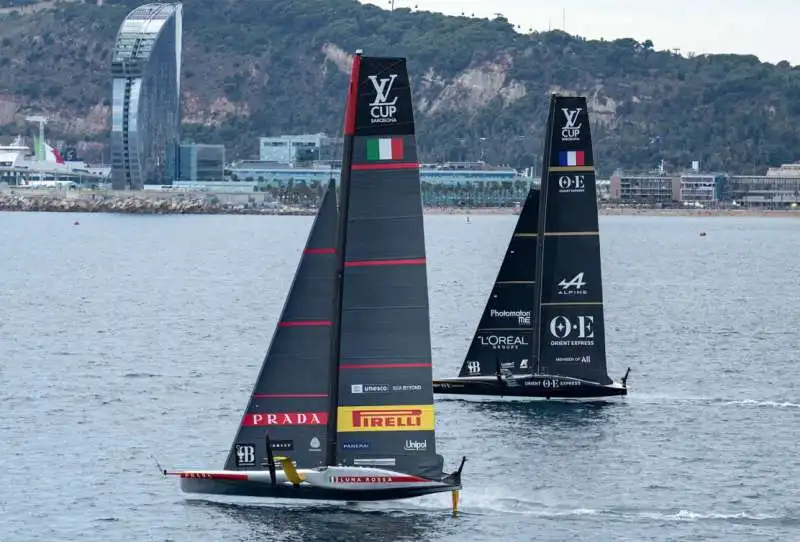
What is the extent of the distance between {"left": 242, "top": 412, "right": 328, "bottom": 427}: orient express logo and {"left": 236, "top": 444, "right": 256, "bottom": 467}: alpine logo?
0.40 meters

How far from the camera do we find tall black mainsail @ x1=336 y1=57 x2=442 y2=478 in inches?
1150

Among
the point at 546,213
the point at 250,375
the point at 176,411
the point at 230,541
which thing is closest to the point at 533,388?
the point at 546,213

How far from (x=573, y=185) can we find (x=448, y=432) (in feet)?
22.0

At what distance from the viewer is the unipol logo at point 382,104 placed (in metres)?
29.0

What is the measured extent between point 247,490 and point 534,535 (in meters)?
4.95

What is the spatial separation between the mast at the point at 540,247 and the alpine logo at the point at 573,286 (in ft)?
1.74

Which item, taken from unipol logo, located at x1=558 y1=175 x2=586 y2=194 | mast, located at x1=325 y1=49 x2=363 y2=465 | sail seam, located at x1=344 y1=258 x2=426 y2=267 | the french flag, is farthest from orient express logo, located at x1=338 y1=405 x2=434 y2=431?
the french flag

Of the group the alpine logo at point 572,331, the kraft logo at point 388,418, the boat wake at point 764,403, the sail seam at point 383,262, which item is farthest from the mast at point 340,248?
the boat wake at point 764,403

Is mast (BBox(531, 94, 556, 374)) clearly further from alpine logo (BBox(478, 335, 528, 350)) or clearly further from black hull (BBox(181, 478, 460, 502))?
black hull (BBox(181, 478, 460, 502))

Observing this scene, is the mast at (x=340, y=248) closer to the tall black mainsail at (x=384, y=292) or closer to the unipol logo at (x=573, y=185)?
the tall black mainsail at (x=384, y=292)

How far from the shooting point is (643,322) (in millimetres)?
77188

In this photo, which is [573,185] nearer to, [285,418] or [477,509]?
[477,509]

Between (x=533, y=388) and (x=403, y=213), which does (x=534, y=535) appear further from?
(x=533, y=388)

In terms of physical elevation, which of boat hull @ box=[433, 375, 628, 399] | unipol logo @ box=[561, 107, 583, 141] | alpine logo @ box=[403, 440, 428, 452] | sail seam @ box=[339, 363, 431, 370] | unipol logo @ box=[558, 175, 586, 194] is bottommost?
boat hull @ box=[433, 375, 628, 399]
